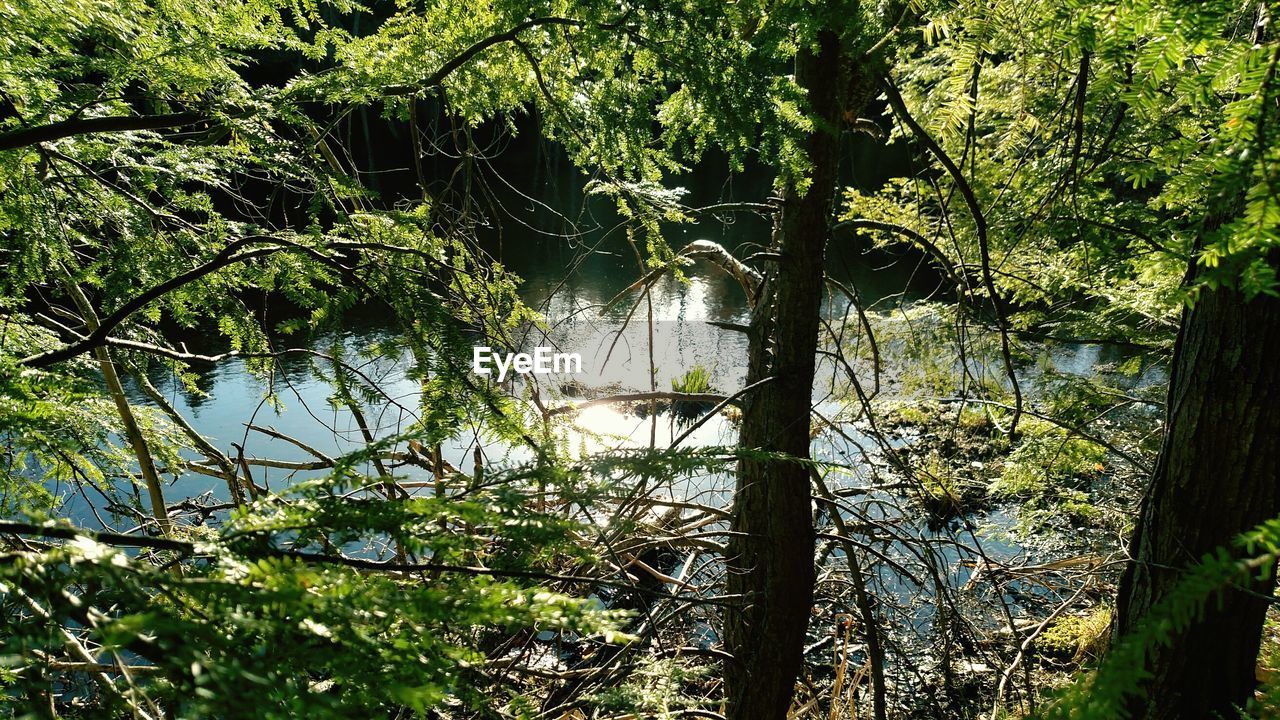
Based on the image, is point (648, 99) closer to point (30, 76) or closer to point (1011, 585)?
point (30, 76)

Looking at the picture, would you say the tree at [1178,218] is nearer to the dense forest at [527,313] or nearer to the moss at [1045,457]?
the dense forest at [527,313]

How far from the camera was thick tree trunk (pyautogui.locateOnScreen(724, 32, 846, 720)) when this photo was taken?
9.16 ft

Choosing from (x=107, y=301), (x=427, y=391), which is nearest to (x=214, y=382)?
(x=107, y=301)

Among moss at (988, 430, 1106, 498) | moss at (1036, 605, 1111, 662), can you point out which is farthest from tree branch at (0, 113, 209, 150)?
moss at (1036, 605, 1111, 662)

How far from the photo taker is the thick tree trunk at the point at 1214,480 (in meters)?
2.34

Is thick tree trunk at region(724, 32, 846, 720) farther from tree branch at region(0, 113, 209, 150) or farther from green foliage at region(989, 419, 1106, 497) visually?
green foliage at region(989, 419, 1106, 497)

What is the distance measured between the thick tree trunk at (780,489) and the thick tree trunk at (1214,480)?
49.4 inches

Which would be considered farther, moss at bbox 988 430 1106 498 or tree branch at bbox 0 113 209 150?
moss at bbox 988 430 1106 498

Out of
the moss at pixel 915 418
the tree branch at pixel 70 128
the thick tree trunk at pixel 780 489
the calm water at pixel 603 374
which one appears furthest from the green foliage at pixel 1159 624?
the moss at pixel 915 418

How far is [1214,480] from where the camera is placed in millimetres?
2438

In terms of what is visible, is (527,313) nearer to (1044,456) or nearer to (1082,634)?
(1044,456)

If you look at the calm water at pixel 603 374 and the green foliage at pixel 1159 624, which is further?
the calm water at pixel 603 374

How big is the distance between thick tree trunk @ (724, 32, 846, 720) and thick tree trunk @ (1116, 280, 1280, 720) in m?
1.26

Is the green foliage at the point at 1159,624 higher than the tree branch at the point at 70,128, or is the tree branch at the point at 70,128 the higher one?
the tree branch at the point at 70,128
